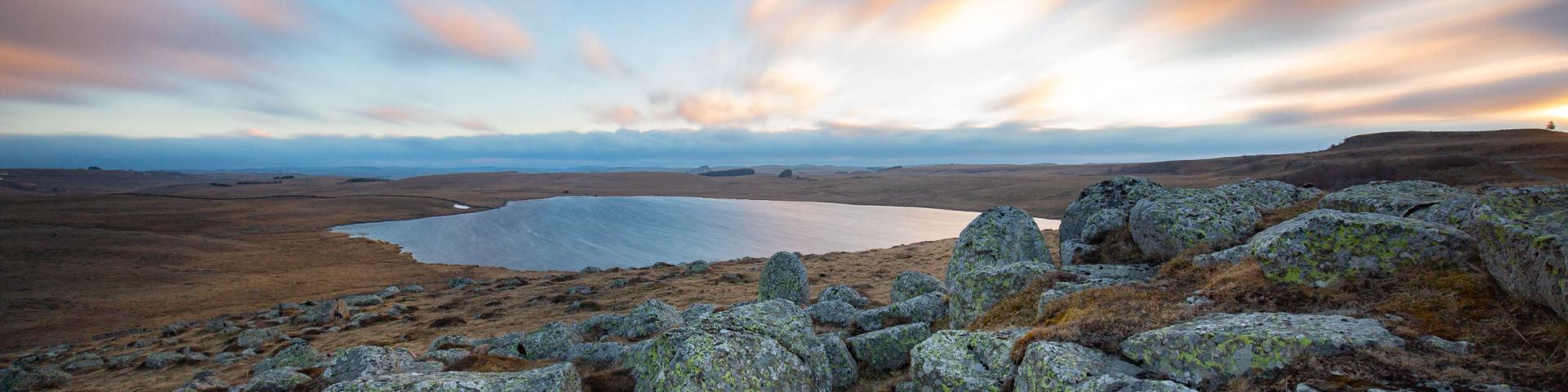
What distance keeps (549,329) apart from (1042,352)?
486 inches

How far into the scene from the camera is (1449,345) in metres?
5.18

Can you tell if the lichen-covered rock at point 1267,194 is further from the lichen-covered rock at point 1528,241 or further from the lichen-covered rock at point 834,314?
the lichen-covered rock at point 834,314

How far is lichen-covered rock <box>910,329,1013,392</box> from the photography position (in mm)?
7680

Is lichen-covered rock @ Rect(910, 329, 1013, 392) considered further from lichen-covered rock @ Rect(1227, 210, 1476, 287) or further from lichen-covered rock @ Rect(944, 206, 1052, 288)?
lichen-covered rock @ Rect(944, 206, 1052, 288)

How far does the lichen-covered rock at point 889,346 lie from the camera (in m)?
11.2

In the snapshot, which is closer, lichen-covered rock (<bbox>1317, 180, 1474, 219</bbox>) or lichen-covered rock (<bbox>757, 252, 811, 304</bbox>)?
lichen-covered rock (<bbox>1317, 180, 1474, 219</bbox>)

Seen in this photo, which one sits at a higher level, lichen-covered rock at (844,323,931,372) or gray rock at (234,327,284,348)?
lichen-covered rock at (844,323,931,372)

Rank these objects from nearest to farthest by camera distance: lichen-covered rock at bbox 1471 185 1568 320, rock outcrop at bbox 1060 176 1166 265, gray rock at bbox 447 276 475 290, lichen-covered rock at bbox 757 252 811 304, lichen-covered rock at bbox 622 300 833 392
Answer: lichen-covered rock at bbox 1471 185 1568 320, lichen-covered rock at bbox 622 300 833 392, rock outcrop at bbox 1060 176 1166 265, lichen-covered rock at bbox 757 252 811 304, gray rock at bbox 447 276 475 290

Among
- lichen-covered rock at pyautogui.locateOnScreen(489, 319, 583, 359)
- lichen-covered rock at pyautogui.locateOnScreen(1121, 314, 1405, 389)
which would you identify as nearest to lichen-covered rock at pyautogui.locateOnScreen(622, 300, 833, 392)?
lichen-covered rock at pyautogui.locateOnScreen(489, 319, 583, 359)

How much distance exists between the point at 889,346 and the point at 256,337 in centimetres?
2834

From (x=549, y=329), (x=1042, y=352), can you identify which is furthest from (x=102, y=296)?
(x=1042, y=352)

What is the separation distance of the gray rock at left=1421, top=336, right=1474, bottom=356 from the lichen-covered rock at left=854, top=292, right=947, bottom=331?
9376 millimetres

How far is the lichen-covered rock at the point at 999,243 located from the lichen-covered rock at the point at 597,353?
9.70m

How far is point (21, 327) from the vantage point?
1140 inches
